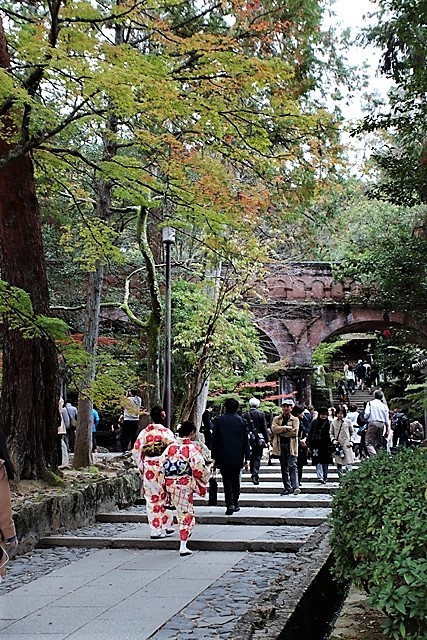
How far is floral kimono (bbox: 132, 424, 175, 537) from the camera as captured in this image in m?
9.68

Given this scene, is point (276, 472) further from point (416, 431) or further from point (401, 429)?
point (416, 431)

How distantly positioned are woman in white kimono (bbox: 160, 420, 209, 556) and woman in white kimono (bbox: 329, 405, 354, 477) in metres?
7.28

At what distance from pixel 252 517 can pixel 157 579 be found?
3783 millimetres

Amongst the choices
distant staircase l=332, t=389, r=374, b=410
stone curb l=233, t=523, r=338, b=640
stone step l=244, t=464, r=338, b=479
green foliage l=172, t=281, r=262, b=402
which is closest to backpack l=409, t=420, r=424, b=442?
stone step l=244, t=464, r=338, b=479

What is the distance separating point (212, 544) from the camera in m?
9.34

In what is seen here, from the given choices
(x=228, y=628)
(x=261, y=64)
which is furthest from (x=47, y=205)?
(x=228, y=628)

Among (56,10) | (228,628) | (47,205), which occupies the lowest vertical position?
(228,628)

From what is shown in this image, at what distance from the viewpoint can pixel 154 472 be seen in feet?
31.8

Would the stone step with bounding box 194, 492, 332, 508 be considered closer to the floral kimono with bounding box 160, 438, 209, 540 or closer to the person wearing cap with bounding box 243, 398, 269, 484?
the person wearing cap with bounding box 243, 398, 269, 484

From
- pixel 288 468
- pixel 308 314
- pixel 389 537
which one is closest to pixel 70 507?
pixel 288 468

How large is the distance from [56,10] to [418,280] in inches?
464

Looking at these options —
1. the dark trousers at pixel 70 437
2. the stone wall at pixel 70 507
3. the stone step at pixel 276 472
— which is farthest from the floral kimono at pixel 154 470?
the dark trousers at pixel 70 437

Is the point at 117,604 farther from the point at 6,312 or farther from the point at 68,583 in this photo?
→ the point at 6,312

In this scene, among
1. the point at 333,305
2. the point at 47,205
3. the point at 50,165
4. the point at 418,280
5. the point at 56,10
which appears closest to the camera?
the point at 56,10
